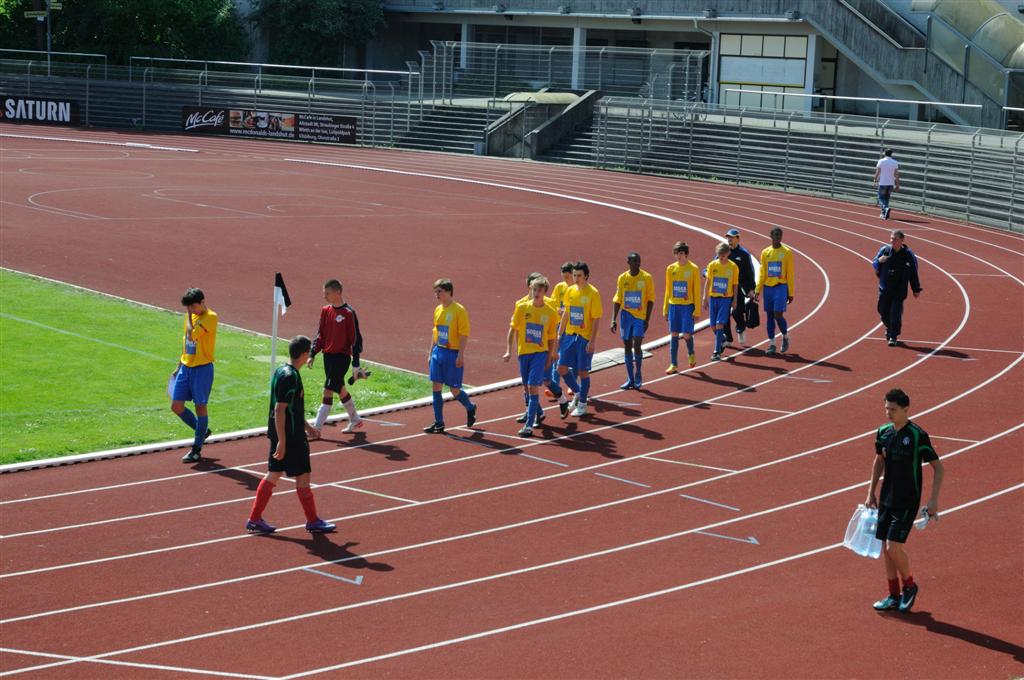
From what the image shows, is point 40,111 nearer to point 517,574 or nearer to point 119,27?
point 119,27

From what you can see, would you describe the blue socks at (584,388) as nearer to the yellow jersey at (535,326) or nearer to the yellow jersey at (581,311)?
the yellow jersey at (581,311)

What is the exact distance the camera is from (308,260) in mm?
25578

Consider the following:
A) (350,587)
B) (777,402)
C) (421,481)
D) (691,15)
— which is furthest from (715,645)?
(691,15)

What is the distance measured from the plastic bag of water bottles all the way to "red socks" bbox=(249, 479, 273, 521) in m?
4.81

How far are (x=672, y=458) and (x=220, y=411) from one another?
5414 mm

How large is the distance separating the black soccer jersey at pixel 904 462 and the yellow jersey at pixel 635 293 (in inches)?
290

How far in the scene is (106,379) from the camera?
16.5m

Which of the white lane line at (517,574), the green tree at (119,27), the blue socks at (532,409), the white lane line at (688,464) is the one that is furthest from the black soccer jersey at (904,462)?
the green tree at (119,27)

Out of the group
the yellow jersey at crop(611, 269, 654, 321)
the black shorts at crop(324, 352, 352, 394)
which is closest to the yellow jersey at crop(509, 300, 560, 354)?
the black shorts at crop(324, 352, 352, 394)

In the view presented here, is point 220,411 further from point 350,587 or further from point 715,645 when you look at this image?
point 715,645

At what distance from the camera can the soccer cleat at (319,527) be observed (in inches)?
443

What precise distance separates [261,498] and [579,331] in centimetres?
540

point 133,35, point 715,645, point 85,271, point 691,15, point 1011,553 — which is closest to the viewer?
point 715,645

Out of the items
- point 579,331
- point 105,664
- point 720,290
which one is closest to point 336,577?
point 105,664
